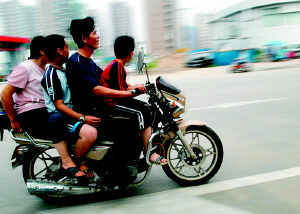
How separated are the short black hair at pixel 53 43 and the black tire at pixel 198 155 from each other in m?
1.42

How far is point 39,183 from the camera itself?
3.09 metres

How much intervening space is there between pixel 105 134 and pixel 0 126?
3.29 ft

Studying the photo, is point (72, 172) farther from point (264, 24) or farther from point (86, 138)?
point (264, 24)

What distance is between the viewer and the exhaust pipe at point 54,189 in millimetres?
3070

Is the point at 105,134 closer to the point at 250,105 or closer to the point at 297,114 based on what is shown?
the point at 297,114

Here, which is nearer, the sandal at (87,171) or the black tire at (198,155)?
the sandal at (87,171)

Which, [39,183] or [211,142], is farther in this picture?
[211,142]

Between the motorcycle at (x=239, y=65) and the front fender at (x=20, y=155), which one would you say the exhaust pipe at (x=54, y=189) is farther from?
the motorcycle at (x=239, y=65)

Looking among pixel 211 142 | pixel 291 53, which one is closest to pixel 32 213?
pixel 211 142

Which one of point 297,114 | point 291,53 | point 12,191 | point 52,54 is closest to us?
point 52,54

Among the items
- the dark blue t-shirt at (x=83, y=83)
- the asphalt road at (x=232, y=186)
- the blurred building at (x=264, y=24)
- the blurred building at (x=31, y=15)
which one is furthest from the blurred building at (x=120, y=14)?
the dark blue t-shirt at (x=83, y=83)

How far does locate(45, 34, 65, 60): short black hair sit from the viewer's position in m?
2.96

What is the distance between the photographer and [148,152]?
10.1ft

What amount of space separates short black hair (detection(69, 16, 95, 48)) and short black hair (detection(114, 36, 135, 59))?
26 centimetres
